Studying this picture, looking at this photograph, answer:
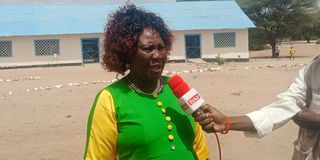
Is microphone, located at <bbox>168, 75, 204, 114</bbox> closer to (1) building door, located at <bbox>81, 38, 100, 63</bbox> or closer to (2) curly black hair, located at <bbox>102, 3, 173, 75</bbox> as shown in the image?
(2) curly black hair, located at <bbox>102, 3, 173, 75</bbox>

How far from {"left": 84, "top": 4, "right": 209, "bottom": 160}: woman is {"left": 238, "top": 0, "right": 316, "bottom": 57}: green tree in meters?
34.1

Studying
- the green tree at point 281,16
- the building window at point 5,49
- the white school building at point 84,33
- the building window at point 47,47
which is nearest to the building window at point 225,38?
the white school building at point 84,33

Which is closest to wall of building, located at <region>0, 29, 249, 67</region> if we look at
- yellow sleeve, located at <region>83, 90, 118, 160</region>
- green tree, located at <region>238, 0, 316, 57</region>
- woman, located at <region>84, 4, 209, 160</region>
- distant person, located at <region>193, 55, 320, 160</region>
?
green tree, located at <region>238, 0, 316, 57</region>

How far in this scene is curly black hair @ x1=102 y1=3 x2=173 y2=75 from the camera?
2.20 m

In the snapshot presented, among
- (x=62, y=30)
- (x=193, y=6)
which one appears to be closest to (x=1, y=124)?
(x=62, y=30)

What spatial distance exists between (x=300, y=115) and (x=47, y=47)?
26732 mm

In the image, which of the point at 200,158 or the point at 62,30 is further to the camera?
the point at 62,30

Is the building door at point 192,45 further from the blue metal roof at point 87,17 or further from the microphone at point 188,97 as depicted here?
the microphone at point 188,97

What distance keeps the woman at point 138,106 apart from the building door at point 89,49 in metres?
26.3

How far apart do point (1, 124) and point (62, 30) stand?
1906cm

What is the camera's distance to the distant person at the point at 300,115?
2.27 meters

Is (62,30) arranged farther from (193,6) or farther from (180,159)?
(180,159)

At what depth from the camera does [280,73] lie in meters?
18.3

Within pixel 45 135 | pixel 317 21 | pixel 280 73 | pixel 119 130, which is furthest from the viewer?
pixel 317 21
